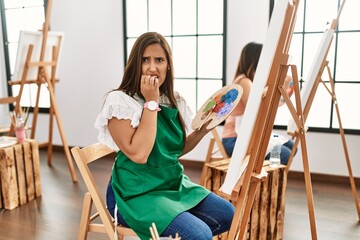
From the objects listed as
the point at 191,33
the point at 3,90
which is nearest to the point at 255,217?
the point at 191,33

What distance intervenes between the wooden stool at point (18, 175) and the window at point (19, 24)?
181 centimetres

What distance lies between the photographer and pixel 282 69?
1.36 metres

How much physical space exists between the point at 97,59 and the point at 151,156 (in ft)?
9.24

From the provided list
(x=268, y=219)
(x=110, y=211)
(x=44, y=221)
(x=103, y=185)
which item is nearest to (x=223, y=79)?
(x=103, y=185)

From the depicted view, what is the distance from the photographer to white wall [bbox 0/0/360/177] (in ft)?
11.0

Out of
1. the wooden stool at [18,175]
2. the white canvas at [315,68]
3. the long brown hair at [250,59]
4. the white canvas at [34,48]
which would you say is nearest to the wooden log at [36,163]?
the wooden stool at [18,175]

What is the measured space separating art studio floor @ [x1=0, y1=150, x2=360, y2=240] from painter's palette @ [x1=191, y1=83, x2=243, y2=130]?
3.84ft

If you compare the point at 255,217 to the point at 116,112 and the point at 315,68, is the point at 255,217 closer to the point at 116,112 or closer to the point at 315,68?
the point at 315,68

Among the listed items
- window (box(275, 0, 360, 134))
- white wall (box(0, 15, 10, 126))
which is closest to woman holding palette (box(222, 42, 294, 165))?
window (box(275, 0, 360, 134))

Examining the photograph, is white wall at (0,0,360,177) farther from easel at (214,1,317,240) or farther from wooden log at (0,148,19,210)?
easel at (214,1,317,240)

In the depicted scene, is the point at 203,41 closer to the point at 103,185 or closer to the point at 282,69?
the point at 103,185

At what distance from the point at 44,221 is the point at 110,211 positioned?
3.95ft

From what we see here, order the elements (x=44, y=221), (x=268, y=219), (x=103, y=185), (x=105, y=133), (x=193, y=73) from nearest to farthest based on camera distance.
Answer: (x=105, y=133)
(x=268, y=219)
(x=44, y=221)
(x=103, y=185)
(x=193, y=73)

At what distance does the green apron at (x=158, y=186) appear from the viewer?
1.38 m
